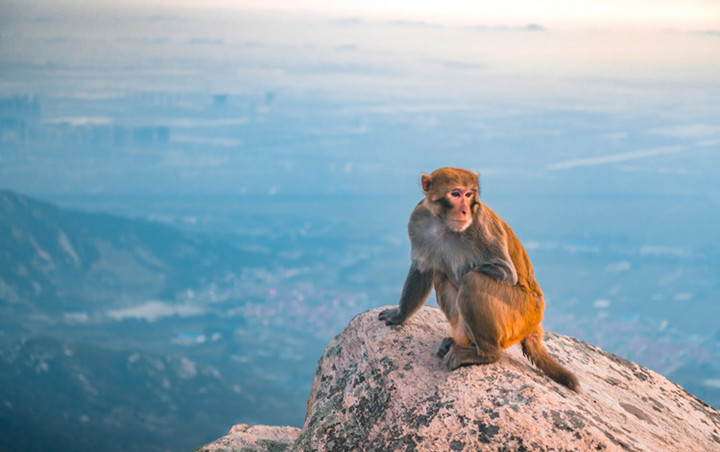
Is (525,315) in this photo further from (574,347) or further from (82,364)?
(82,364)

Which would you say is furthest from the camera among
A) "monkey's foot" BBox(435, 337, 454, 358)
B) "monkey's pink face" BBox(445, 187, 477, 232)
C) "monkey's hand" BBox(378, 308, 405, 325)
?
"monkey's hand" BBox(378, 308, 405, 325)

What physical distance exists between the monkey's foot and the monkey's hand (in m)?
0.67

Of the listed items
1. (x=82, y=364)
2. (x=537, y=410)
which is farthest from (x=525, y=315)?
(x=82, y=364)

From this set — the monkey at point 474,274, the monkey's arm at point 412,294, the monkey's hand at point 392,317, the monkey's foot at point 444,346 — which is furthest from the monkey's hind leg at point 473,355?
the monkey's hand at point 392,317

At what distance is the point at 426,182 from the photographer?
19.1 ft

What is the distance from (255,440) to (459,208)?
3.58 meters

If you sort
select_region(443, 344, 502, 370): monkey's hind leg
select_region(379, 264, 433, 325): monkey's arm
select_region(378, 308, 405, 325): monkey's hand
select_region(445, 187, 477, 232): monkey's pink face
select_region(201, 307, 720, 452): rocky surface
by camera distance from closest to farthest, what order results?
select_region(201, 307, 720, 452): rocky surface, select_region(445, 187, 477, 232): monkey's pink face, select_region(443, 344, 502, 370): monkey's hind leg, select_region(379, 264, 433, 325): monkey's arm, select_region(378, 308, 405, 325): monkey's hand

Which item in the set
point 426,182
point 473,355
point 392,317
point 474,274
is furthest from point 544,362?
point 426,182

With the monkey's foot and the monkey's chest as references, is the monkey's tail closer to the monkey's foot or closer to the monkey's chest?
the monkey's foot

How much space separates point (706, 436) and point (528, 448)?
2567 mm

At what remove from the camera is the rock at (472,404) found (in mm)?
5059

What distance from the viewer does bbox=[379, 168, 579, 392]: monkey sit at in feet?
18.4

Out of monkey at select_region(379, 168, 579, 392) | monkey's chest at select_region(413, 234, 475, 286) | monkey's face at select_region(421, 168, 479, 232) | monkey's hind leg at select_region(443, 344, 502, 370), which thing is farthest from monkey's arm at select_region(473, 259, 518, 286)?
monkey's hind leg at select_region(443, 344, 502, 370)

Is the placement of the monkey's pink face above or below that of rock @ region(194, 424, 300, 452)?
above
